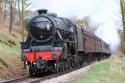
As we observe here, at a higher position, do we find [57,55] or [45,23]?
[45,23]

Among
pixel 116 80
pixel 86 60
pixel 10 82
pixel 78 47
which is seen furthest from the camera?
pixel 86 60

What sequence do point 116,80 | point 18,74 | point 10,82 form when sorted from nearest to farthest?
1. point 116,80
2. point 10,82
3. point 18,74

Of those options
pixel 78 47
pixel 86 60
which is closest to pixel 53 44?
pixel 78 47

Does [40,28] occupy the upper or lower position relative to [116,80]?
upper

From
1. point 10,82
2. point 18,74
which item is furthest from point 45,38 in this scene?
point 10,82

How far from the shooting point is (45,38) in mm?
23250

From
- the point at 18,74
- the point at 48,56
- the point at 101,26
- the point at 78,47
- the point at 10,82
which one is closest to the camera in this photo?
the point at 10,82

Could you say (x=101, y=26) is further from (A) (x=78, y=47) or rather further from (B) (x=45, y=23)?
(B) (x=45, y=23)

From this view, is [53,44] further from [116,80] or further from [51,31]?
[116,80]

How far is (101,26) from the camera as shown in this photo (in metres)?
49.4

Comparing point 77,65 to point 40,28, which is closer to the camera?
point 40,28

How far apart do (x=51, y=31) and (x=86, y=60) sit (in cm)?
1265

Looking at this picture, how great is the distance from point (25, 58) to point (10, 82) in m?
4.09

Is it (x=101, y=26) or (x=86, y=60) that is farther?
(x=101, y=26)
